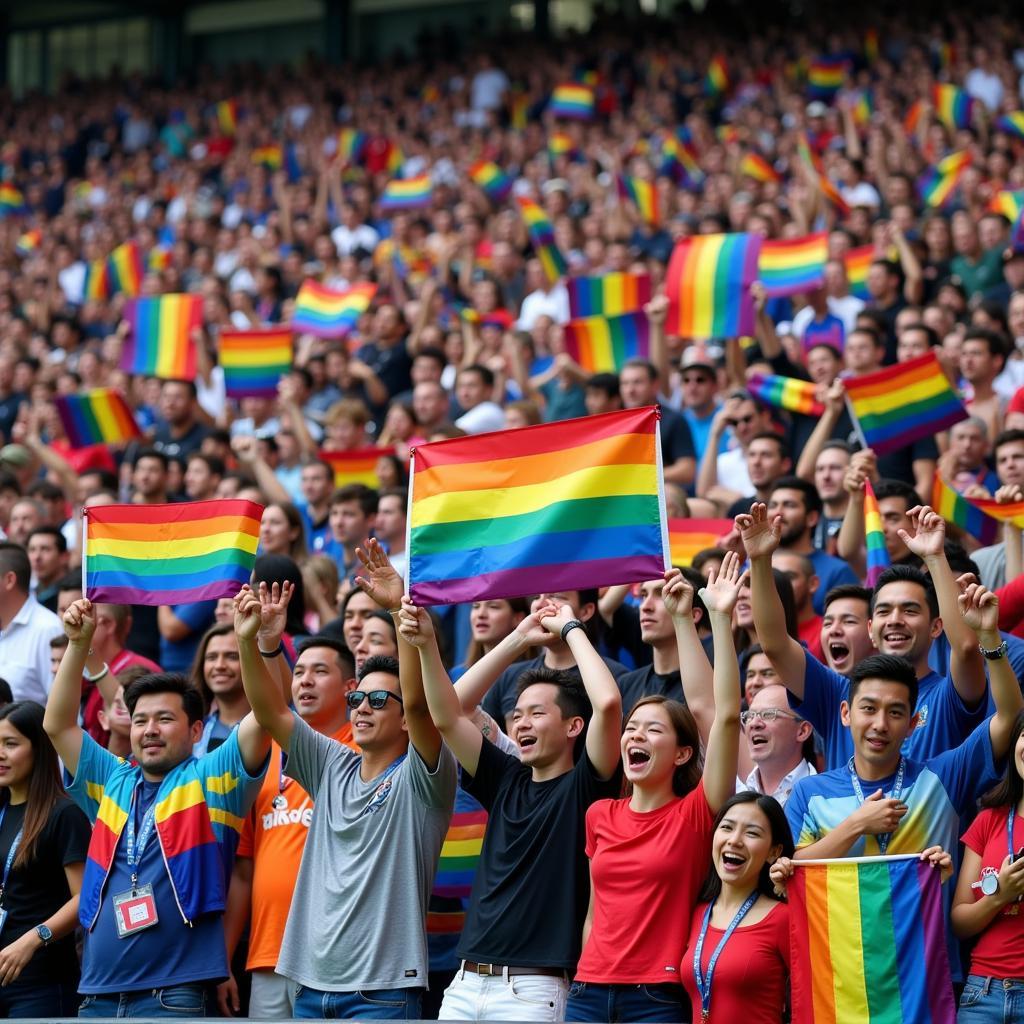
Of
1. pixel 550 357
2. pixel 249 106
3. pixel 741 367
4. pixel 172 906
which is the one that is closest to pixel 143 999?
pixel 172 906

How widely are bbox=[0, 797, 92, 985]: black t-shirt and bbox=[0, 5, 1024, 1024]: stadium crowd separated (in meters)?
0.01

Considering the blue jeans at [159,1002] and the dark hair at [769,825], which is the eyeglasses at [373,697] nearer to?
the blue jeans at [159,1002]

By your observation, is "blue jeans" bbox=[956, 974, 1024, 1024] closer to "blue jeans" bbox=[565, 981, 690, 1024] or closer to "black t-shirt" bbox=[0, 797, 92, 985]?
"blue jeans" bbox=[565, 981, 690, 1024]

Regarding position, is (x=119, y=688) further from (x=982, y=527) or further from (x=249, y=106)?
(x=249, y=106)

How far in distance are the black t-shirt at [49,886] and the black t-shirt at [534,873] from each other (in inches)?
68.2

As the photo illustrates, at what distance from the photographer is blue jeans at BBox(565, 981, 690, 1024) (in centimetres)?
554

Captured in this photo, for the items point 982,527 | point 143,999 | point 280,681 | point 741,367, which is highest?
point 741,367

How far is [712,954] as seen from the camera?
544cm

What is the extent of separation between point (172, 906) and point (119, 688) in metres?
1.31

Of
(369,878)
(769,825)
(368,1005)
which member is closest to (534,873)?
(369,878)

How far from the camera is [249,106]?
25.7 meters

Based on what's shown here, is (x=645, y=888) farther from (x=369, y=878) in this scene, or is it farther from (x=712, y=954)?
(x=369, y=878)

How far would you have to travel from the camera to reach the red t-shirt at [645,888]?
559cm

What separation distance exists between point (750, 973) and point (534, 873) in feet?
2.95
